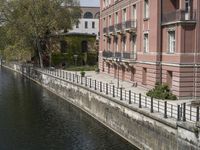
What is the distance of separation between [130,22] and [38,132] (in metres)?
16.8

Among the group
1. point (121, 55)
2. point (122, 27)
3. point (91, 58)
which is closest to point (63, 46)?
point (91, 58)

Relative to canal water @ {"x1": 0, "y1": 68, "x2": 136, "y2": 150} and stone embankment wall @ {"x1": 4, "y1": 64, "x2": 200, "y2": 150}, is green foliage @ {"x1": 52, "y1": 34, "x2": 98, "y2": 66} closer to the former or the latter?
canal water @ {"x1": 0, "y1": 68, "x2": 136, "y2": 150}

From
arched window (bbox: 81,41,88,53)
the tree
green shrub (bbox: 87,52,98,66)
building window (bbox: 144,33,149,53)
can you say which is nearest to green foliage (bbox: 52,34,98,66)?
green shrub (bbox: 87,52,98,66)

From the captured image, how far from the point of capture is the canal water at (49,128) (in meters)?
27.6

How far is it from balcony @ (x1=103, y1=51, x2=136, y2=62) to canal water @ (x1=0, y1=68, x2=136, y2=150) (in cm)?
746

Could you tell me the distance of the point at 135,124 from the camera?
1050 inches

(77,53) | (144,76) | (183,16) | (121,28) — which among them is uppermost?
(183,16)

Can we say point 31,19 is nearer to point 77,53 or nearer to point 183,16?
point 77,53

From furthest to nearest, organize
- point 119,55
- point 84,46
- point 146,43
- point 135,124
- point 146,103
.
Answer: point 84,46 → point 119,55 → point 146,43 → point 146,103 → point 135,124

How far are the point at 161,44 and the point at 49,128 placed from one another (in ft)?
37.8

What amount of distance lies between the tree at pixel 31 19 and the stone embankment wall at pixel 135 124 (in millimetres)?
21268

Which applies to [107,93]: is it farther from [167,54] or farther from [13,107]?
[13,107]

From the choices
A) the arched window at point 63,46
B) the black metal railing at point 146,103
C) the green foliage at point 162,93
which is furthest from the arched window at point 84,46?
the green foliage at point 162,93

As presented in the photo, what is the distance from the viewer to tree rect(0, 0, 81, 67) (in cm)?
6438
